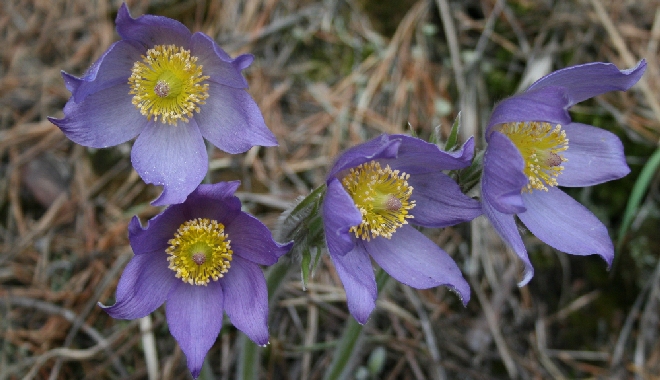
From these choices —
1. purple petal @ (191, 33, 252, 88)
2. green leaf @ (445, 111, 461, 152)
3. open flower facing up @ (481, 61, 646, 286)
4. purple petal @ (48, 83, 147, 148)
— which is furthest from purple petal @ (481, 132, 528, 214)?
purple petal @ (48, 83, 147, 148)

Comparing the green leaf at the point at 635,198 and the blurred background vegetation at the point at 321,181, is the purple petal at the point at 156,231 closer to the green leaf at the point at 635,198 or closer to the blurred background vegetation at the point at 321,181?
the blurred background vegetation at the point at 321,181

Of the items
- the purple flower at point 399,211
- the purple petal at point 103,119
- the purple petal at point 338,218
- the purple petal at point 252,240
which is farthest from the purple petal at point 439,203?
the purple petal at point 103,119

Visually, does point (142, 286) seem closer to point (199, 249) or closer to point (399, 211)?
point (199, 249)

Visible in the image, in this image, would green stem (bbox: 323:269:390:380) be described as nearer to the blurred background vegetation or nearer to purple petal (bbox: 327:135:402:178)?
the blurred background vegetation

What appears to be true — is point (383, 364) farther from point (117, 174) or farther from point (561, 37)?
point (561, 37)

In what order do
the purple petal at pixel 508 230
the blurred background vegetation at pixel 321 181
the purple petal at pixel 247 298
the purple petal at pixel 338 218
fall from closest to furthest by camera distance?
1. the purple petal at pixel 338 218
2. the purple petal at pixel 508 230
3. the purple petal at pixel 247 298
4. the blurred background vegetation at pixel 321 181

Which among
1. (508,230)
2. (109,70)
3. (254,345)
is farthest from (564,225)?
(109,70)

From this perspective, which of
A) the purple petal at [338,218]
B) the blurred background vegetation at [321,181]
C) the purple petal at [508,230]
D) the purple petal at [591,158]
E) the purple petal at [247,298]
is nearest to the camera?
the purple petal at [338,218]

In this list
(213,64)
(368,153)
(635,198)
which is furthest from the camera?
(635,198)
